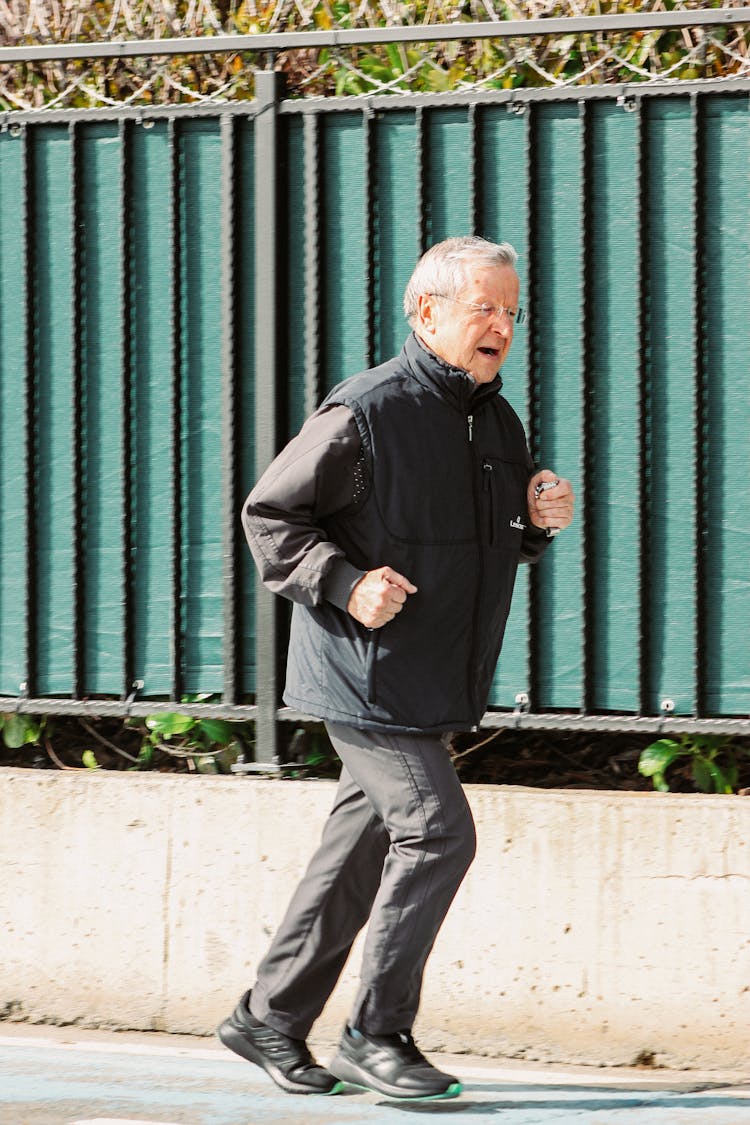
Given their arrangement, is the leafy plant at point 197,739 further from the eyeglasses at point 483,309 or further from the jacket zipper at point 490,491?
the eyeglasses at point 483,309

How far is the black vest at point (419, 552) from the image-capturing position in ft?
13.5

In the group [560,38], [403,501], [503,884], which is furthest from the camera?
[560,38]

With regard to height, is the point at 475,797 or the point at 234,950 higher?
the point at 475,797

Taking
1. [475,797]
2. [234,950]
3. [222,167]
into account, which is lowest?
[234,950]

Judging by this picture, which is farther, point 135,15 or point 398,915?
point 135,15

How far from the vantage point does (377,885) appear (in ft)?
14.5

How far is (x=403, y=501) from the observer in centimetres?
412

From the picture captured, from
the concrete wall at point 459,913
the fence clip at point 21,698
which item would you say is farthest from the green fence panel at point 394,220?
the fence clip at point 21,698

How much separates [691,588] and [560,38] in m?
1.57

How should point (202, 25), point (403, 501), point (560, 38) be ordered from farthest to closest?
point (202, 25) → point (560, 38) → point (403, 501)

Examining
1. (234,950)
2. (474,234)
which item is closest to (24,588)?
(234,950)

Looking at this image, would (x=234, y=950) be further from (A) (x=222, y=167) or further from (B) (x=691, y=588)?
(A) (x=222, y=167)

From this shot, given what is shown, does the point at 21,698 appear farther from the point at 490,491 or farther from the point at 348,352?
the point at 490,491

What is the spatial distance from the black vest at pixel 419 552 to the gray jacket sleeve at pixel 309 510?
45 millimetres
